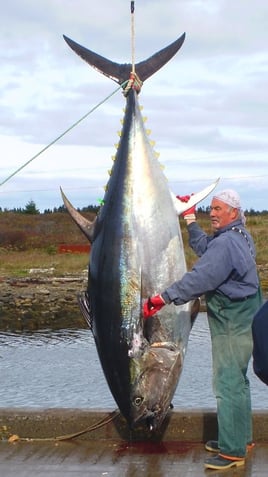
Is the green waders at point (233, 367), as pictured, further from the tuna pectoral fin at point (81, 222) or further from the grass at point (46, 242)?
the grass at point (46, 242)

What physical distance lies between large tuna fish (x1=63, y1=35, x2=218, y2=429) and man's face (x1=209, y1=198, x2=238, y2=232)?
264 millimetres

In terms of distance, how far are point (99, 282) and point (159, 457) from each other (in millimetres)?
1285

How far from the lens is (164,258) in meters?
5.53

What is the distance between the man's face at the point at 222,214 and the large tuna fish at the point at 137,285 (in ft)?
0.87

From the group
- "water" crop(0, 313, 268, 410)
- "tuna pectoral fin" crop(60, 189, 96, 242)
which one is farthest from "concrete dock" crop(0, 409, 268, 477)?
"water" crop(0, 313, 268, 410)

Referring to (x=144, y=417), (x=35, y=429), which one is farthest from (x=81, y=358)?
(x=144, y=417)

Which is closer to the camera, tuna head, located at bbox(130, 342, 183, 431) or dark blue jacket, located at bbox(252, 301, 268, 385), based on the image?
dark blue jacket, located at bbox(252, 301, 268, 385)

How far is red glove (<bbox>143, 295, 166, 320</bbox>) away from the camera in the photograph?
5.29 meters

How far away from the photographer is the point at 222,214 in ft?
18.4

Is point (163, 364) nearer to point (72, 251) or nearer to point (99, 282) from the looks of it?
point (99, 282)

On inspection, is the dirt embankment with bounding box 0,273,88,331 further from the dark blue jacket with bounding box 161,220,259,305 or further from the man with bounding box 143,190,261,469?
the dark blue jacket with bounding box 161,220,259,305

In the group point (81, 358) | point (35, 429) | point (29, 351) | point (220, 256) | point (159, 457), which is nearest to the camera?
point (220, 256)

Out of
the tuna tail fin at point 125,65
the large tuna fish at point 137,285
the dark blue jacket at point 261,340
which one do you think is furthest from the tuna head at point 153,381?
the dark blue jacket at point 261,340

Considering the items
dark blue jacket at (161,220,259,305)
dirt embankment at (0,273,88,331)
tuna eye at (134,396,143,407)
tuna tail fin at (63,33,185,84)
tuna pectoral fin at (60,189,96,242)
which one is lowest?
dirt embankment at (0,273,88,331)
